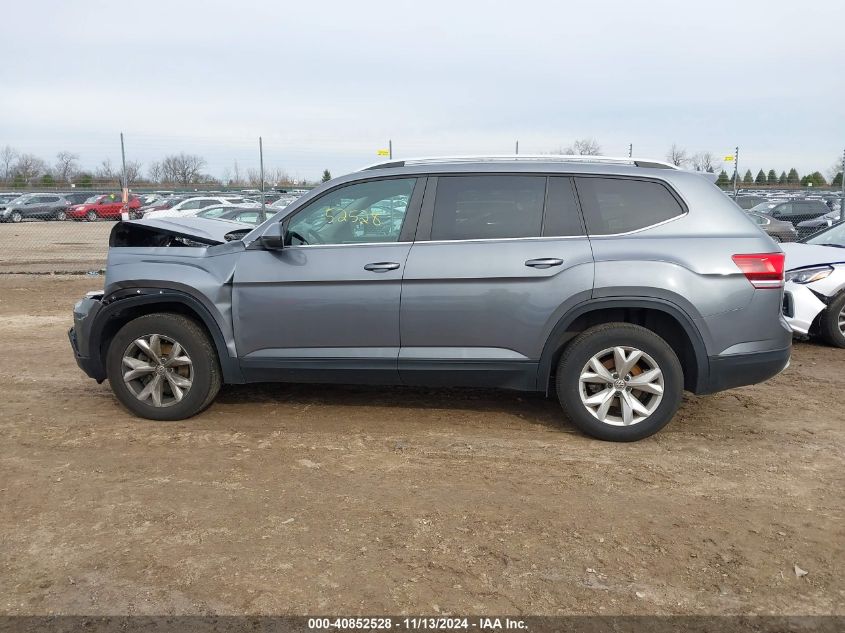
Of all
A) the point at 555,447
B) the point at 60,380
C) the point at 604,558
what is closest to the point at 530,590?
the point at 604,558

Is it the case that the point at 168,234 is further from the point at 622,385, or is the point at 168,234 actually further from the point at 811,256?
the point at 811,256

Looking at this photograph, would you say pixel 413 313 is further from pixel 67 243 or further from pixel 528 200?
pixel 67 243

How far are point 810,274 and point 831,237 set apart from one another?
1.45m

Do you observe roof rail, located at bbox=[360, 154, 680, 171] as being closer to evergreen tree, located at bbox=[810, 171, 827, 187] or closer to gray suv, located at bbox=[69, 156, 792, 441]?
gray suv, located at bbox=[69, 156, 792, 441]

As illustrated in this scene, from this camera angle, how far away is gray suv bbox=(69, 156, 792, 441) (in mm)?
4531

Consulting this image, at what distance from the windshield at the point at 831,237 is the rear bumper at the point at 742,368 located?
14.9ft

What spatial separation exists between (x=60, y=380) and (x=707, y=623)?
5567mm

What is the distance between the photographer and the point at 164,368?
16.5ft

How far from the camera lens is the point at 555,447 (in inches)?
182

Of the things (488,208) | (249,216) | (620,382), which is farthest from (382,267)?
(249,216)

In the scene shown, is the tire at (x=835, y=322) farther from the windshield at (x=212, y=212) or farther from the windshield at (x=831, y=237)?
the windshield at (x=212, y=212)

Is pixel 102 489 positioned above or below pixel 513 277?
below

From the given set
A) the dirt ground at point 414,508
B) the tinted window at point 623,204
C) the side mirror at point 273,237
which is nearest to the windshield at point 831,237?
the dirt ground at point 414,508

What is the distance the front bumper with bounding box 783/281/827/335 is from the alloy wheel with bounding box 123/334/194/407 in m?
6.06
